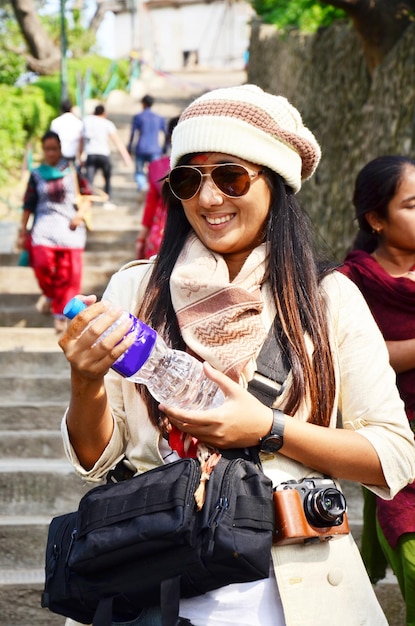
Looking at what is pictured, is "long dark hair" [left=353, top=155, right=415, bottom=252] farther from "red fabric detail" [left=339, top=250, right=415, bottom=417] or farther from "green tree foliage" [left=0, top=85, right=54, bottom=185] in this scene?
"green tree foliage" [left=0, top=85, right=54, bottom=185]

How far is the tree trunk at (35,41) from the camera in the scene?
24.7 m

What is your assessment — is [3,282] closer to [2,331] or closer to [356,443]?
[2,331]

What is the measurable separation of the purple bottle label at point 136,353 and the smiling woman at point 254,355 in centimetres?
3

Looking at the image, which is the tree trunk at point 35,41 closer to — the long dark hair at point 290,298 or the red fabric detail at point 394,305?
the red fabric detail at point 394,305

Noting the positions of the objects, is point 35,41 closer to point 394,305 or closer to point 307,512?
point 394,305

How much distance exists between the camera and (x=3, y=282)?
9227 mm

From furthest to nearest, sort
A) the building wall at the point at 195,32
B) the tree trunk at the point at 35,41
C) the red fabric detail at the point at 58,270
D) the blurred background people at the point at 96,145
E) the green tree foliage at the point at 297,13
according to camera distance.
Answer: the building wall at the point at 195,32 → the tree trunk at the point at 35,41 → the blurred background people at the point at 96,145 → the green tree foliage at the point at 297,13 → the red fabric detail at the point at 58,270

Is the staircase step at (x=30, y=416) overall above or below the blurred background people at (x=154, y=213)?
below

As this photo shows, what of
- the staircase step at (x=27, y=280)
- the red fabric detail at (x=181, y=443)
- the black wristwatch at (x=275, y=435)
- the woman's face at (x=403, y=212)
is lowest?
the staircase step at (x=27, y=280)

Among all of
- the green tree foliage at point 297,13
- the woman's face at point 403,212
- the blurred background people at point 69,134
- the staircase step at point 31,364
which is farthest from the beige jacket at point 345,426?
Result: the green tree foliage at point 297,13

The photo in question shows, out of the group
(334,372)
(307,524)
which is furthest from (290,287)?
(307,524)

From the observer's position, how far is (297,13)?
16.2 m

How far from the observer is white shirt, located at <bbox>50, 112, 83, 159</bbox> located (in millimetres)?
11602

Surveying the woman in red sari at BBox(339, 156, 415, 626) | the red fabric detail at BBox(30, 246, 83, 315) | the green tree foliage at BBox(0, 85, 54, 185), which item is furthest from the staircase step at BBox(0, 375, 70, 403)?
→ the green tree foliage at BBox(0, 85, 54, 185)
